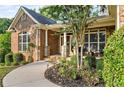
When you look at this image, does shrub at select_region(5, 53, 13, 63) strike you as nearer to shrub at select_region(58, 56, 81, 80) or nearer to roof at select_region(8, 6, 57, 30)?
roof at select_region(8, 6, 57, 30)

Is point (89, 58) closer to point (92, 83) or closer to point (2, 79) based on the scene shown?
point (92, 83)

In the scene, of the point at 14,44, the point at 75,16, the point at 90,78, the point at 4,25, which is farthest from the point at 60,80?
the point at 4,25

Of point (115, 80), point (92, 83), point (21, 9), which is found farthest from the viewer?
point (21, 9)

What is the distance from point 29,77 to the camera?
9.08m

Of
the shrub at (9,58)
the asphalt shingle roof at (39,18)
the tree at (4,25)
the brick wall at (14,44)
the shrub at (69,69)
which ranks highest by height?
the asphalt shingle roof at (39,18)

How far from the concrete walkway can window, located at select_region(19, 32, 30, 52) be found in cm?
59

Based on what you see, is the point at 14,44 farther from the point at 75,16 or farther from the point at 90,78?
the point at 90,78

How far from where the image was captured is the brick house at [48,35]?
9.55 metres

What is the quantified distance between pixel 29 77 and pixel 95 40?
2350 mm

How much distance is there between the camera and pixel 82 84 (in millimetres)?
8453

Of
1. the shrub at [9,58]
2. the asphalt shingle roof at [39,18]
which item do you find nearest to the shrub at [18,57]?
the shrub at [9,58]

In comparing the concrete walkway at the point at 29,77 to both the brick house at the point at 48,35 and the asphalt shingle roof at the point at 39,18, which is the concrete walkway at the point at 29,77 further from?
the asphalt shingle roof at the point at 39,18
